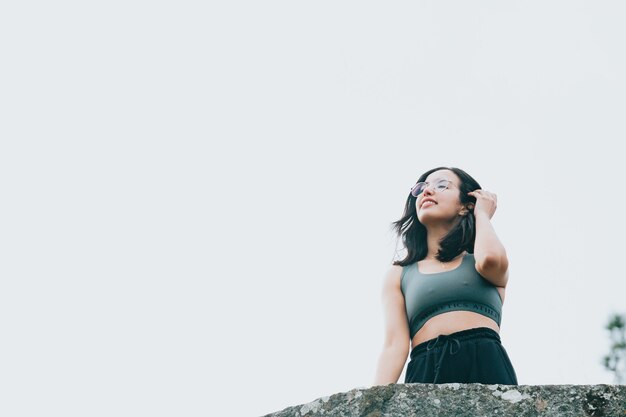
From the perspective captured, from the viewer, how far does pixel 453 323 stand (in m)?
3.62

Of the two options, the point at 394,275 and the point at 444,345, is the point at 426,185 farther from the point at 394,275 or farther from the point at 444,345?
the point at 444,345

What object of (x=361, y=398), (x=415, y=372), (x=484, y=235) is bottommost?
(x=415, y=372)

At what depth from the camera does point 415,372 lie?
360 centimetres

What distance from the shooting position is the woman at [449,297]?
11.5ft

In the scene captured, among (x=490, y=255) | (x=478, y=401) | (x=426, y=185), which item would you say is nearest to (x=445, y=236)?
(x=426, y=185)

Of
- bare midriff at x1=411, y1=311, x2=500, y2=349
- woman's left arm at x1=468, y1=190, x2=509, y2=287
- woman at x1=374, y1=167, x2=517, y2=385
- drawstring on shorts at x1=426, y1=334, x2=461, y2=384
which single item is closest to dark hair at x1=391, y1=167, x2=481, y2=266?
woman at x1=374, y1=167, x2=517, y2=385

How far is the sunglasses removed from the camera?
4289 mm

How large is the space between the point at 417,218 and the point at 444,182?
243 millimetres

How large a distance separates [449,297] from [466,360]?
1.02 feet

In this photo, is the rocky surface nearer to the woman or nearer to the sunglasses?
the woman

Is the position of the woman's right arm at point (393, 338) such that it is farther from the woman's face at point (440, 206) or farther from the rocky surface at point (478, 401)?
the rocky surface at point (478, 401)

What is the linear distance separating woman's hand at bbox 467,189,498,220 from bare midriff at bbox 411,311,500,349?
1.93 feet

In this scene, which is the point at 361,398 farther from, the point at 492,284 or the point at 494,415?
the point at 492,284

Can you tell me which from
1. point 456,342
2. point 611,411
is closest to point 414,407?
point 611,411
